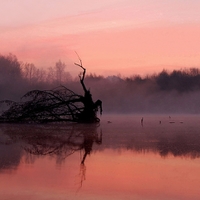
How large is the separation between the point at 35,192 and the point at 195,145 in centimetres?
819

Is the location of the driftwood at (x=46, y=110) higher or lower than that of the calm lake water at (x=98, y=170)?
higher

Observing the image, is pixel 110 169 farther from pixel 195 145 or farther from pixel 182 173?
pixel 195 145

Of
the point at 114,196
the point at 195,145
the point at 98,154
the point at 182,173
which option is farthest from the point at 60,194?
the point at 195,145

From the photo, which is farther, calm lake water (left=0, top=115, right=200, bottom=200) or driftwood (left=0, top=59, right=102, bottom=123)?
driftwood (left=0, top=59, right=102, bottom=123)

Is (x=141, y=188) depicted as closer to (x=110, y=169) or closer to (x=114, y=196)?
(x=114, y=196)

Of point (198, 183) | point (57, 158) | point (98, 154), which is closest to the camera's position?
point (198, 183)

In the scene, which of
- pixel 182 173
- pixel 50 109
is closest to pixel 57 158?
pixel 182 173

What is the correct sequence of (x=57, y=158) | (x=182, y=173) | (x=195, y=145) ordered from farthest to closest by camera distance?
(x=195, y=145) → (x=57, y=158) → (x=182, y=173)

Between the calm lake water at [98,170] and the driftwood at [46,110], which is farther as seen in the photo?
the driftwood at [46,110]

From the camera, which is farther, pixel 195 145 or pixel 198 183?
pixel 195 145

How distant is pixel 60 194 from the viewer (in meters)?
6.65

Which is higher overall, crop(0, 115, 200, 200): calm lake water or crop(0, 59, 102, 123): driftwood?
crop(0, 59, 102, 123): driftwood

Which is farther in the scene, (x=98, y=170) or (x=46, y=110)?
(x=46, y=110)

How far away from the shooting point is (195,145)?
13.9m
